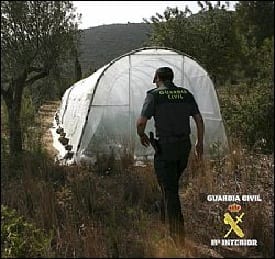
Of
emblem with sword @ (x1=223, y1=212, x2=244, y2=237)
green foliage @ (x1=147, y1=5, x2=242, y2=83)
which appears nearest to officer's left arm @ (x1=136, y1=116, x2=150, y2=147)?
emblem with sword @ (x1=223, y1=212, x2=244, y2=237)

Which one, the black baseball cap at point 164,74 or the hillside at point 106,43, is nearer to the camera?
the black baseball cap at point 164,74

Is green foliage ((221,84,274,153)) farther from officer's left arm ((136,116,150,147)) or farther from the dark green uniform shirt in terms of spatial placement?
officer's left arm ((136,116,150,147))

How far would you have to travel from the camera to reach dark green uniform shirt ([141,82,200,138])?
528cm

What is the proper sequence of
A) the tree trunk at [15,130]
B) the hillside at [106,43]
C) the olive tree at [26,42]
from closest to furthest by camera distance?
the tree trunk at [15,130] → the olive tree at [26,42] → the hillside at [106,43]

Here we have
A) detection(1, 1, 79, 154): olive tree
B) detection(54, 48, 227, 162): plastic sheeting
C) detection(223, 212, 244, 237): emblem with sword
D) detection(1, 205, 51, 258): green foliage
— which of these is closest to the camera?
detection(1, 205, 51, 258): green foliage

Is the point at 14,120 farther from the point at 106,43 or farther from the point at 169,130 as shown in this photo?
the point at 106,43

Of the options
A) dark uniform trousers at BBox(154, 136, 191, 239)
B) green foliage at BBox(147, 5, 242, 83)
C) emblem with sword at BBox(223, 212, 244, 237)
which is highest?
green foliage at BBox(147, 5, 242, 83)

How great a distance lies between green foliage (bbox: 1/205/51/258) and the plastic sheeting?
4091 mm

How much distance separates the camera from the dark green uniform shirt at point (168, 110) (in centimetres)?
528

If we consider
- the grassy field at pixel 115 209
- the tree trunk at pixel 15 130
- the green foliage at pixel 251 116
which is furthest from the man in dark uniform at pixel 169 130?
the tree trunk at pixel 15 130

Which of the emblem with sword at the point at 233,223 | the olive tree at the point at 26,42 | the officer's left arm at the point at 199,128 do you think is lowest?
the emblem with sword at the point at 233,223

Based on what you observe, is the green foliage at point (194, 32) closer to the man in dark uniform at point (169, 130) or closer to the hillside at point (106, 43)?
the hillside at point (106, 43)

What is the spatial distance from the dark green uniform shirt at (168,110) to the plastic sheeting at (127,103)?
149 inches

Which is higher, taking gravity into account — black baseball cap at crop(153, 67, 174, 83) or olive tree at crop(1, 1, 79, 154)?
olive tree at crop(1, 1, 79, 154)
